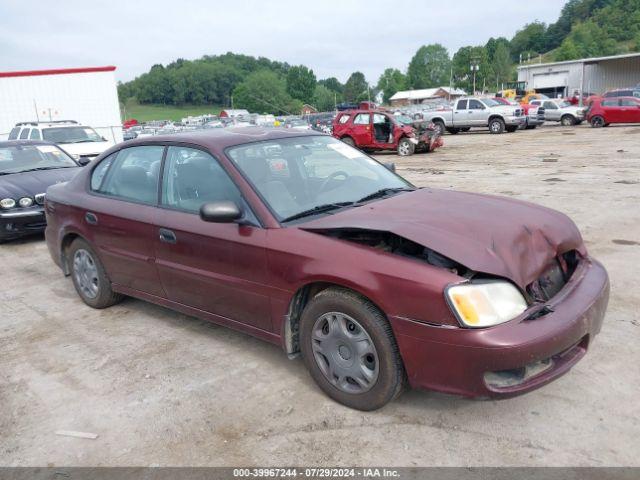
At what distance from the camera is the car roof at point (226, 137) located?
12.4ft

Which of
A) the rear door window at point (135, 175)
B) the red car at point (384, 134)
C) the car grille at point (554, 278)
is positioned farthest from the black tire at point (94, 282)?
Answer: the red car at point (384, 134)

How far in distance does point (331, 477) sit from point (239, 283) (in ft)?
4.43

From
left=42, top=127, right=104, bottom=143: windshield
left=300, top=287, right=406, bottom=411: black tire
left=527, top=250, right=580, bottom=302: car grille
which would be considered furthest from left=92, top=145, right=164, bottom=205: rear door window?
left=42, top=127, right=104, bottom=143: windshield

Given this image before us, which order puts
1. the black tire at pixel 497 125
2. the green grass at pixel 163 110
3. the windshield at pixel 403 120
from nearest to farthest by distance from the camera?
the windshield at pixel 403 120, the black tire at pixel 497 125, the green grass at pixel 163 110

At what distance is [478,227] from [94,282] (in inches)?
134

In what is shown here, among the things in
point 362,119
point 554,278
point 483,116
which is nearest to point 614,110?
point 483,116

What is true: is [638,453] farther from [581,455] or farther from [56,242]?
[56,242]

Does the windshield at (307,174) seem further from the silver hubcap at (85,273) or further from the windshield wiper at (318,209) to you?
the silver hubcap at (85,273)

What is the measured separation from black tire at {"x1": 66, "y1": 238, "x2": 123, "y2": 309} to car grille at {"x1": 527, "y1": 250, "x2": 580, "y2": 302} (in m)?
3.42

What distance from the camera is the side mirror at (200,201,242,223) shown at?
3.25m

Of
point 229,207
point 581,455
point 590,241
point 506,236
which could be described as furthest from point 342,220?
point 590,241

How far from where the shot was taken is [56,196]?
5.03 m

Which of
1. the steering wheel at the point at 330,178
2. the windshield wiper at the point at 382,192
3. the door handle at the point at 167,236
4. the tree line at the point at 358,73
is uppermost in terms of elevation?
the tree line at the point at 358,73

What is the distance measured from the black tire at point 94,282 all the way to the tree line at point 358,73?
87.2 m
